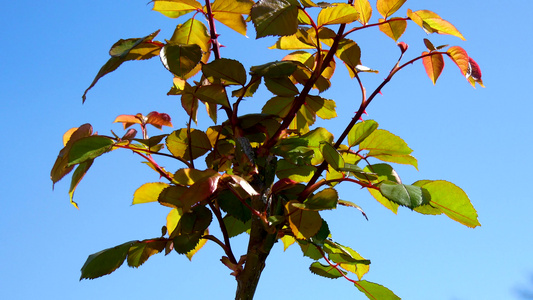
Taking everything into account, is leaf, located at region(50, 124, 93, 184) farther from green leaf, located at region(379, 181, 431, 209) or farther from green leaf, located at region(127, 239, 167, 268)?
green leaf, located at region(379, 181, 431, 209)

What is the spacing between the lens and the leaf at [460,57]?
2.79 ft

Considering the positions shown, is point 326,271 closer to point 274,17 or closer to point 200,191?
point 200,191

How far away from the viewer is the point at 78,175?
82 centimetres

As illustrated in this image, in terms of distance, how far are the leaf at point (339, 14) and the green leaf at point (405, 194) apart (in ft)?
0.86

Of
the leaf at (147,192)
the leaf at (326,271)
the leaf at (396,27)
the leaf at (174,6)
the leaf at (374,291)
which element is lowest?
the leaf at (374,291)

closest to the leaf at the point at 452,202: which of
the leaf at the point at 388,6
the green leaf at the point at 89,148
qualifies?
the leaf at the point at 388,6

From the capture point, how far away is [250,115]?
2.78ft

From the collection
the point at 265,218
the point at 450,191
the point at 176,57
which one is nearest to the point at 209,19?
the point at 176,57

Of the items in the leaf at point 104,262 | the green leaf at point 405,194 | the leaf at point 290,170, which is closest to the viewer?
the green leaf at point 405,194

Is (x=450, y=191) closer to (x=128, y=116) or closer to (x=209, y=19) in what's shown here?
(x=209, y=19)

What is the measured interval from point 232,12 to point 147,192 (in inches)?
13.4

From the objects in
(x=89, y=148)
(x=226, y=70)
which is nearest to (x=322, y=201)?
(x=226, y=70)

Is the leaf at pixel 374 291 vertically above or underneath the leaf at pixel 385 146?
underneath

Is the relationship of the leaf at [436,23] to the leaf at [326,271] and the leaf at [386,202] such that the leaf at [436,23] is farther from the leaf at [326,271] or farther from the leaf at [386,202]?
the leaf at [326,271]
